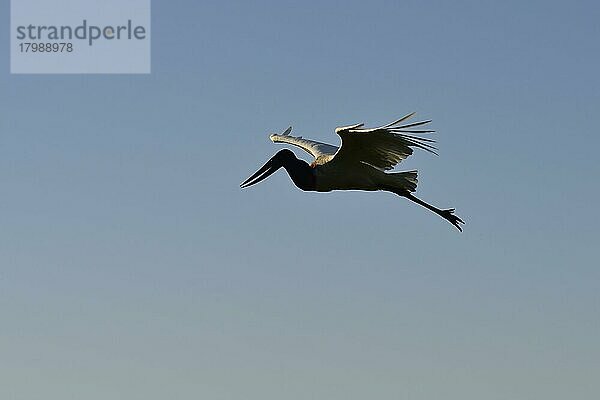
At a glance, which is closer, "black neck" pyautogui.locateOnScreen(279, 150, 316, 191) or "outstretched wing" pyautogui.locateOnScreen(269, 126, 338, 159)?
"black neck" pyautogui.locateOnScreen(279, 150, 316, 191)

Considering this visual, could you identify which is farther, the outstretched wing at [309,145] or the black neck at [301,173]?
the outstretched wing at [309,145]

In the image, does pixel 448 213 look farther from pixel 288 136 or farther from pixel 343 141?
pixel 343 141

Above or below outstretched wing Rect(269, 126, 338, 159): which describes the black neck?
below

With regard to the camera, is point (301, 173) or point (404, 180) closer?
point (301, 173)

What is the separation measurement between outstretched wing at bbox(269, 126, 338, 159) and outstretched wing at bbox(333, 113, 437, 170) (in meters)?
4.28

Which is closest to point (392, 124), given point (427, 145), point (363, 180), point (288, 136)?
point (427, 145)

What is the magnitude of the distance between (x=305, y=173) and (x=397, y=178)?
8.18 ft

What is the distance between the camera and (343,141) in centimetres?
4106

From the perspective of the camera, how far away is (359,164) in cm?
4259

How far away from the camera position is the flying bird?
131ft

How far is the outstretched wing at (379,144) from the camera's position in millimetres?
38969

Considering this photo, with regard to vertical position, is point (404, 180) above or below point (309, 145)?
below

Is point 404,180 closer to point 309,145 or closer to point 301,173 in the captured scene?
point 301,173

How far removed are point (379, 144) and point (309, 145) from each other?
806 cm
